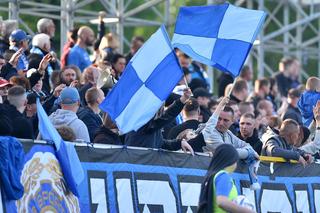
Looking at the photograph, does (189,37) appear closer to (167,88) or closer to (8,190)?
(167,88)

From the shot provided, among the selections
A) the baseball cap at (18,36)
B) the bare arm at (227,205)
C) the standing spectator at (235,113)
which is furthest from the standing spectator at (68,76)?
the bare arm at (227,205)

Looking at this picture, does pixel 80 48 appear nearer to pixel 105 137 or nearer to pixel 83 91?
pixel 83 91

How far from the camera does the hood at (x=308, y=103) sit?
66.5 feet

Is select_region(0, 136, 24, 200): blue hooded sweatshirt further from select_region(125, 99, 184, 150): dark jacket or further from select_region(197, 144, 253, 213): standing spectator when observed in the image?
select_region(125, 99, 184, 150): dark jacket

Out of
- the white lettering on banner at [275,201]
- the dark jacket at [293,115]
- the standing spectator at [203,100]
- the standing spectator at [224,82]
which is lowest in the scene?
the white lettering on banner at [275,201]

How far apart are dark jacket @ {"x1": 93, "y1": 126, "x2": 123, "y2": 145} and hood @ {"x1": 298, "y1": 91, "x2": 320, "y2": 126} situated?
5222 millimetres

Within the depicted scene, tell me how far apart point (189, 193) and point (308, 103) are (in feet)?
15.4

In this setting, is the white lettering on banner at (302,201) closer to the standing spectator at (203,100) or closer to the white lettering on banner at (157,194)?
the standing spectator at (203,100)

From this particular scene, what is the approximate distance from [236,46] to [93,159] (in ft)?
9.52

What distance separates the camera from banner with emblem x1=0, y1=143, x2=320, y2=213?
14.3 metres

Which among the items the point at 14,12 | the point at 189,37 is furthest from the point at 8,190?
the point at 14,12

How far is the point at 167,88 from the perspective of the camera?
1611 cm

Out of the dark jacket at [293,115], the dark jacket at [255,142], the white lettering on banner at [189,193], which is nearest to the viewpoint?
the white lettering on banner at [189,193]

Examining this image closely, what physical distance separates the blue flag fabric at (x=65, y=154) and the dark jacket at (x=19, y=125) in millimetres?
149
